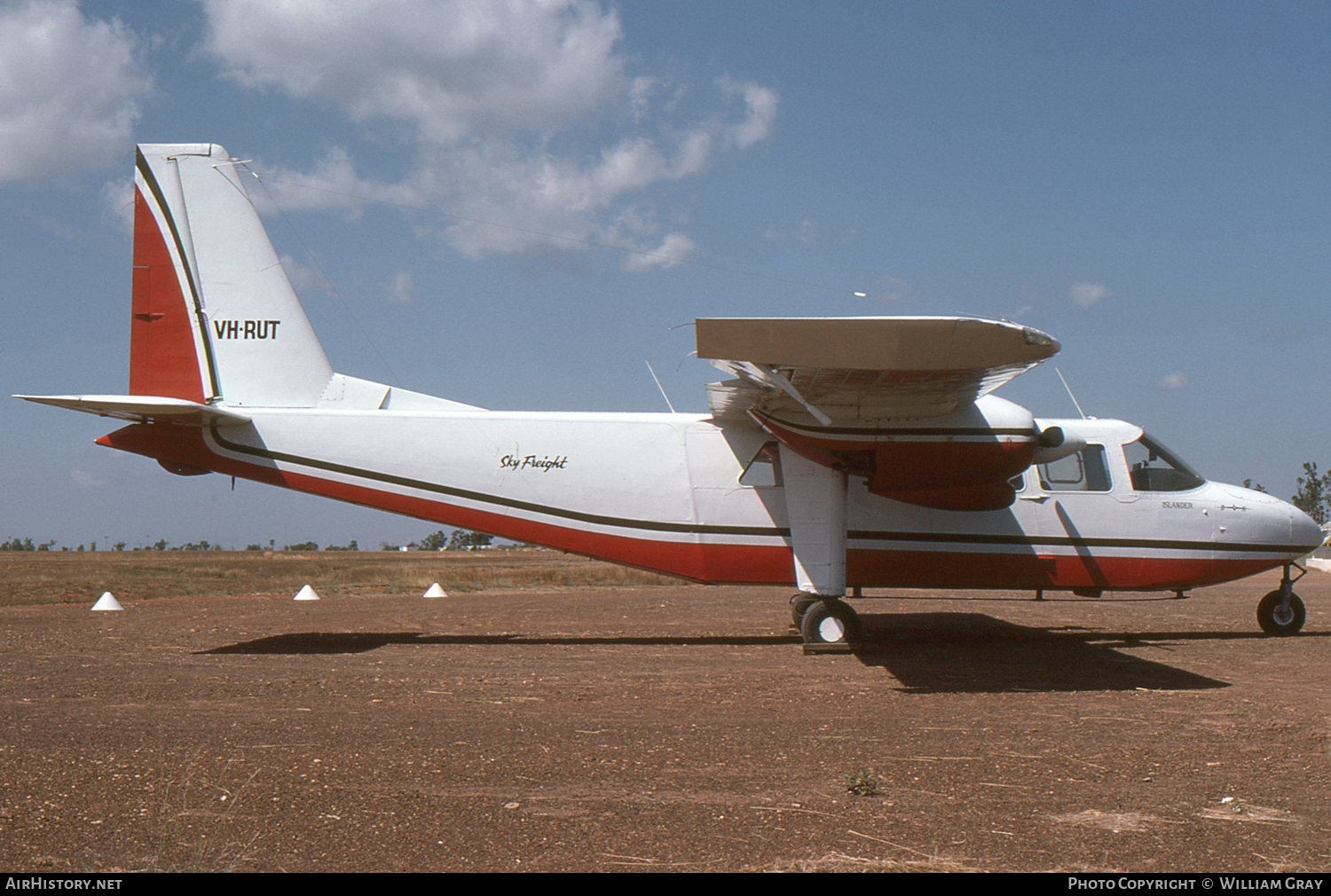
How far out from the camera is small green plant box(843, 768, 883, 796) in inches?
168

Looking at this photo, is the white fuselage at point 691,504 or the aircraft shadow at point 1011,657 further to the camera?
the white fuselage at point 691,504

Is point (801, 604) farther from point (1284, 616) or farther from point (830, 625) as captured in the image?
point (1284, 616)

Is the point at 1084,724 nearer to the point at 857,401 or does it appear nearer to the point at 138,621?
the point at 857,401

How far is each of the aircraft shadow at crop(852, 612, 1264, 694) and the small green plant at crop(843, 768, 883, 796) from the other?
3048mm

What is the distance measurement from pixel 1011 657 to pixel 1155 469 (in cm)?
323

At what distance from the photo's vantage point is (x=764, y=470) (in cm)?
1026

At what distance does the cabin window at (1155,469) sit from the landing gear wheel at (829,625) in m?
3.98

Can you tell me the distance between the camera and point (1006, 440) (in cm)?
916

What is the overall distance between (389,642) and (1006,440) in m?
7.38

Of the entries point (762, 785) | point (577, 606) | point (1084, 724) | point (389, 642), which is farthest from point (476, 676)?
point (577, 606)

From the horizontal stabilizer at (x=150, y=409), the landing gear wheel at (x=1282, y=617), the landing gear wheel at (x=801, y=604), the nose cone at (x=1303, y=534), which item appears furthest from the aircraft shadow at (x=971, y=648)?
the horizontal stabilizer at (x=150, y=409)

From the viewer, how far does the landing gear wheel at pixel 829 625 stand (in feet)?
31.0

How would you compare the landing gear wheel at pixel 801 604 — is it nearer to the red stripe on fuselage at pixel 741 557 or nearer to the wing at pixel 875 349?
the red stripe on fuselage at pixel 741 557

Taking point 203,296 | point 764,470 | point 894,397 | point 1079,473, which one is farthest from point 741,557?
point 203,296
